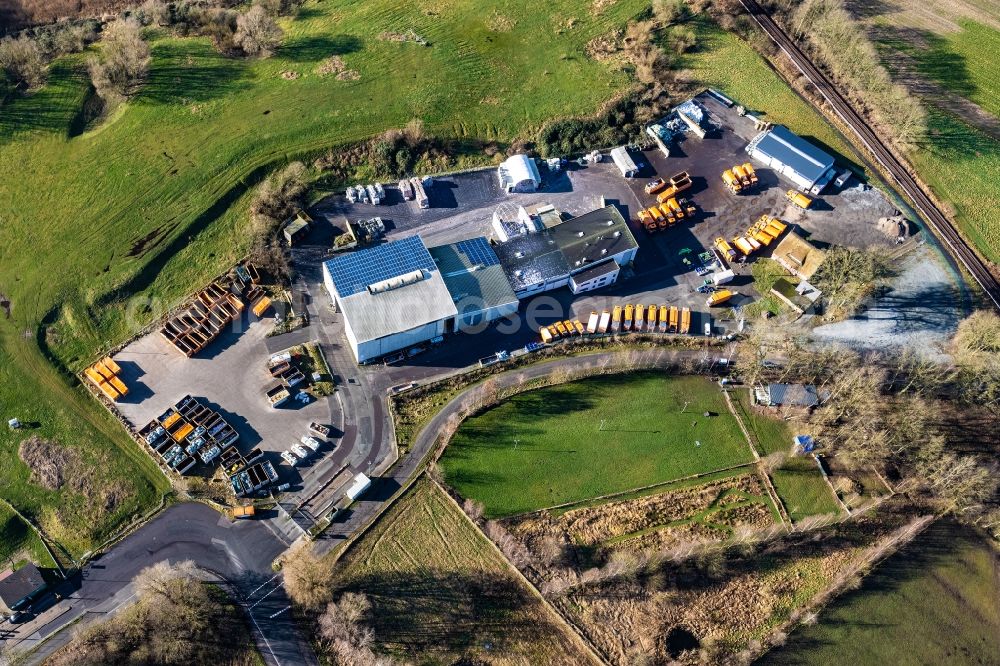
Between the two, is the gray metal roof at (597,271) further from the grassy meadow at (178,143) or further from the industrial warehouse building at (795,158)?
the industrial warehouse building at (795,158)

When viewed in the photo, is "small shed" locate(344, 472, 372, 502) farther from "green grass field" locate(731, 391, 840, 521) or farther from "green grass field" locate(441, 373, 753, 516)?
"green grass field" locate(731, 391, 840, 521)

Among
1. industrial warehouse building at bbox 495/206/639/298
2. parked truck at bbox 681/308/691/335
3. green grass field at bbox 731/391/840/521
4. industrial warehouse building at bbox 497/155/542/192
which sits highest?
industrial warehouse building at bbox 497/155/542/192

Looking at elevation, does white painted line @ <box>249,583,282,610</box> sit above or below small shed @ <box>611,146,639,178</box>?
below

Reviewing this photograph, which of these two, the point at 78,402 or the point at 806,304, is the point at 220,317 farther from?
the point at 806,304

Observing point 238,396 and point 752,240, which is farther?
point 752,240

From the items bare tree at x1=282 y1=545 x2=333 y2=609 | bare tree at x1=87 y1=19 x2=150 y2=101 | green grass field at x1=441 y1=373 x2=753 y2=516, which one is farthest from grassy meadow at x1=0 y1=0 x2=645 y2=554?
green grass field at x1=441 y1=373 x2=753 y2=516

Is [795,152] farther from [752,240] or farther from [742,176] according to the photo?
[752,240]

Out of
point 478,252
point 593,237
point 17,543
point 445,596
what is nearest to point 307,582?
point 445,596

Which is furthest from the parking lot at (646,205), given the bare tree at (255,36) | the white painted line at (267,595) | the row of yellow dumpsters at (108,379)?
the white painted line at (267,595)
